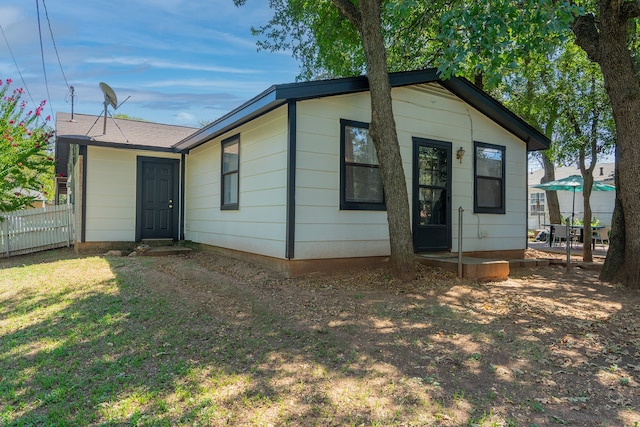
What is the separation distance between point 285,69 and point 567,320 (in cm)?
1160

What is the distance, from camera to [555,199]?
54.1 feet

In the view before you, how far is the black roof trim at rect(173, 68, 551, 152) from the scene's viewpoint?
5820mm

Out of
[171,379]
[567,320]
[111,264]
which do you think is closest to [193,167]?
[111,264]

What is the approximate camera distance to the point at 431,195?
7.61 m

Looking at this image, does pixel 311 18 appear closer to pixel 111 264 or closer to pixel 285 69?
pixel 285 69

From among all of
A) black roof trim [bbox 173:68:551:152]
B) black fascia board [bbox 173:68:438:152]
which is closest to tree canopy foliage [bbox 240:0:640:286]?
black roof trim [bbox 173:68:551:152]

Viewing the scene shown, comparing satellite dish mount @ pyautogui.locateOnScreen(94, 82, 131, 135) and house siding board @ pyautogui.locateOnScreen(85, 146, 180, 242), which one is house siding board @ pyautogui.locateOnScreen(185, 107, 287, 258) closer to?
house siding board @ pyautogui.locateOnScreen(85, 146, 180, 242)

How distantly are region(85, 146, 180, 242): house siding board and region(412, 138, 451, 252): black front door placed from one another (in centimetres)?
690

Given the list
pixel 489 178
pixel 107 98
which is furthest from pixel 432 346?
pixel 107 98

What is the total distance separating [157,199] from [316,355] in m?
8.35

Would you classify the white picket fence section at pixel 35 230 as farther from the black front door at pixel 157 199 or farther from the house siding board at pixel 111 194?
the black front door at pixel 157 199

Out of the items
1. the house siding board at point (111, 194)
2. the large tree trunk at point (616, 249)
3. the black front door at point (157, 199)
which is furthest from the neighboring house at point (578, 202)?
the house siding board at point (111, 194)

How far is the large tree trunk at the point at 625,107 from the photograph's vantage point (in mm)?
5836

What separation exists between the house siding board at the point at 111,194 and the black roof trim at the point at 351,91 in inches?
60.6
